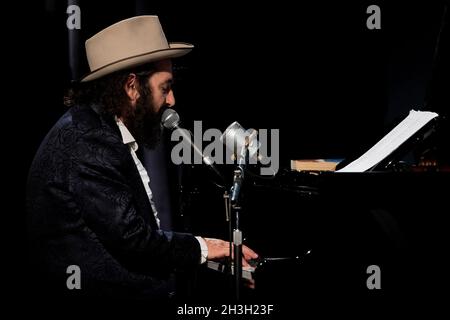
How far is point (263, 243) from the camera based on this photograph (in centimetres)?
207

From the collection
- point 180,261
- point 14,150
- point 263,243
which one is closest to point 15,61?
point 14,150

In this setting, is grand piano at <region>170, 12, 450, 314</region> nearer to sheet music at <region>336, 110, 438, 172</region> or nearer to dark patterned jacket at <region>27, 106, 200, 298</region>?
sheet music at <region>336, 110, 438, 172</region>

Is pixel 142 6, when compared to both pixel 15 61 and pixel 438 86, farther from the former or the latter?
pixel 438 86

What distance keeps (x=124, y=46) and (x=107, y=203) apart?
0.88m

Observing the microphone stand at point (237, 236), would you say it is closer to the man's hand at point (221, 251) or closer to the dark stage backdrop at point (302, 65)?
the man's hand at point (221, 251)

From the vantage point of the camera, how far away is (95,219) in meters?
1.80

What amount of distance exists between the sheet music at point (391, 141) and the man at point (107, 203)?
2.08ft

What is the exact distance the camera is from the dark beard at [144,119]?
2.20 metres

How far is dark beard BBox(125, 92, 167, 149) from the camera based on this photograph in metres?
2.20

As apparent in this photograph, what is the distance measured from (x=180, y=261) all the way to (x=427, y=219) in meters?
1.06

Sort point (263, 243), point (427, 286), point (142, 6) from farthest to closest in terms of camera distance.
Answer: point (142, 6) < point (263, 243) < point (427, 286)

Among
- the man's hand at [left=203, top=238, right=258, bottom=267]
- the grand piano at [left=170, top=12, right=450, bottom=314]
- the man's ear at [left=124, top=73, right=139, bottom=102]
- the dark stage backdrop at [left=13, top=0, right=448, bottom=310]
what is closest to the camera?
the grand piano at [left=170, top=12, right=450, bottom=314]

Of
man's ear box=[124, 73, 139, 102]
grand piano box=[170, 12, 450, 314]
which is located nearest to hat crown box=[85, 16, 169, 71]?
man's ear box=[124, 73, 139, 102]

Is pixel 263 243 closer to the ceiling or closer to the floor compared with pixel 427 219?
closer to the floor
